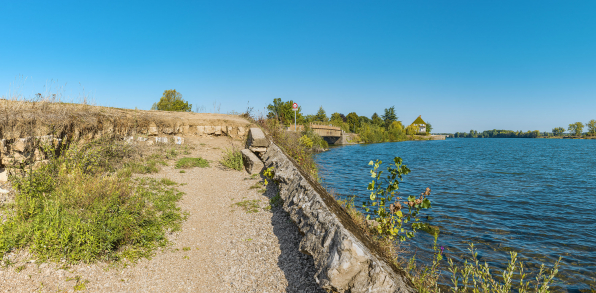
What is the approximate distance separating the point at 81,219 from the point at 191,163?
5806 millimetres

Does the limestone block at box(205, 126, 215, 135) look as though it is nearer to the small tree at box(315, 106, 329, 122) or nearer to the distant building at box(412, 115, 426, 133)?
the small tree at box(315, 106, 329, 122)

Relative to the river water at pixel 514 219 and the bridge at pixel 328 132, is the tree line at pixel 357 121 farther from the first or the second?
the river water at pixel 514 219

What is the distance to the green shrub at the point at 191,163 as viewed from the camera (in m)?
9.77

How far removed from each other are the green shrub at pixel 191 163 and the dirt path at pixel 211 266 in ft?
12.2

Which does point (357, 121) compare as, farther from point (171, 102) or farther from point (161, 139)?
point (161, 139)

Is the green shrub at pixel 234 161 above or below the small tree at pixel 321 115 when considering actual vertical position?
below

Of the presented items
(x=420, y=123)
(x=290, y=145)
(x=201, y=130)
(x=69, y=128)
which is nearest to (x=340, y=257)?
(x=69, y=128)

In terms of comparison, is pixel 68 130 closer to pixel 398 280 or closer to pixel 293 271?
pixel 293 271

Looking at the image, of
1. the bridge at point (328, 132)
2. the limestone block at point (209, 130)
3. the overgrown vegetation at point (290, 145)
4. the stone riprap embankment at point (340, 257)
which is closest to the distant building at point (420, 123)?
the bridge at point (328, 132)

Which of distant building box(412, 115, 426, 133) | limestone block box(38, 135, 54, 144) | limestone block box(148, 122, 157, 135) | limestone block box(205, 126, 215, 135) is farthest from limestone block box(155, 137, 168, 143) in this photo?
distant building box(412, 115, 426, 133)

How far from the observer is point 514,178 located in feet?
51.9

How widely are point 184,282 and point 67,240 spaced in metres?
1.75

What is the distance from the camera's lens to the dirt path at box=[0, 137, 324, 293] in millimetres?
3426

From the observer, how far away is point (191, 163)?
10.0m
